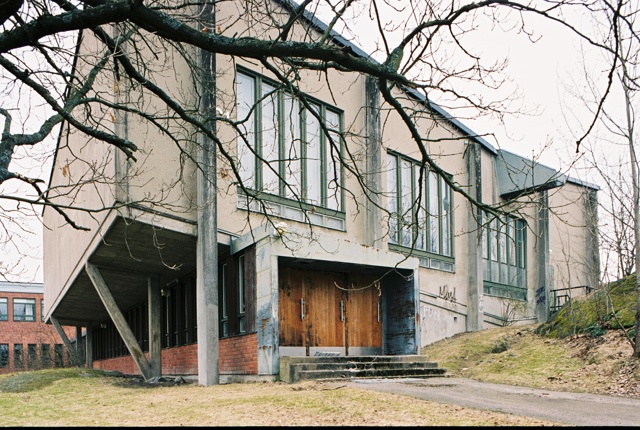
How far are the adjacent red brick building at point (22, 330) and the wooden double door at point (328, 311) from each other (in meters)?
40.0

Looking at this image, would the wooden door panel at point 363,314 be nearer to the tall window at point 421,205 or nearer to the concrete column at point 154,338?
the tall window at point 421,205

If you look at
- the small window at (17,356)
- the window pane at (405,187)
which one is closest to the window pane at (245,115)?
the window pane at (405,187)

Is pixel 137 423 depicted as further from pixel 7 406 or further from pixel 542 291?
pixel 542 291

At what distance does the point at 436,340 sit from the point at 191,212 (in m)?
10.6

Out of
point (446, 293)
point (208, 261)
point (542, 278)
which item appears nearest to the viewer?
point (208, 261)

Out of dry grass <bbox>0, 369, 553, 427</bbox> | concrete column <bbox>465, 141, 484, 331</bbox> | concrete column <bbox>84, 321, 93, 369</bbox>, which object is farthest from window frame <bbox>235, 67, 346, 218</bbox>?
concrete column <bbox>84, 321, 93, 369</bbox>

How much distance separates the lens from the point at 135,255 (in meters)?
15.9

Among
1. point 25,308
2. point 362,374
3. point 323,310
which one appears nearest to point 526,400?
point 362,374

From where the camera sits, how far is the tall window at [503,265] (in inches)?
973

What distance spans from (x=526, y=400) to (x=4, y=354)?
5349 centimetres

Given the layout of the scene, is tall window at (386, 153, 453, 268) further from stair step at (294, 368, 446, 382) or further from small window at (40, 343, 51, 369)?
small window at (40, 343, 51, 369)

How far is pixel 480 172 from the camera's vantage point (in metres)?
23.9

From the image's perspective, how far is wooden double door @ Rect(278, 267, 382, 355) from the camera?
1402 centimetres

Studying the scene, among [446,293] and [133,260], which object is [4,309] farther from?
[446,293]
